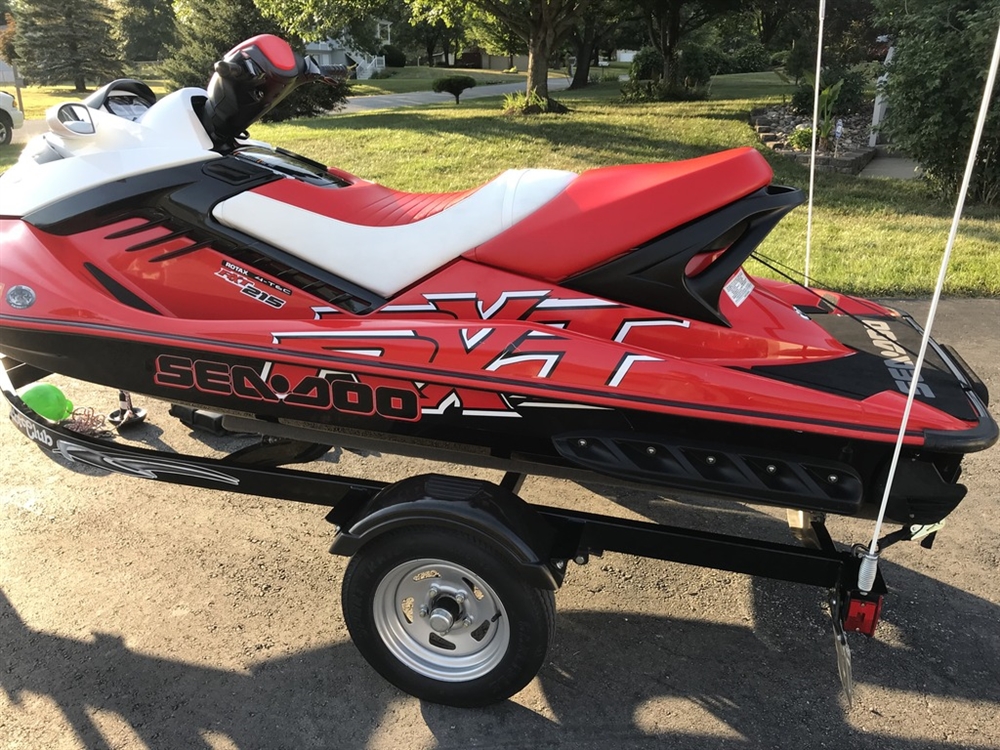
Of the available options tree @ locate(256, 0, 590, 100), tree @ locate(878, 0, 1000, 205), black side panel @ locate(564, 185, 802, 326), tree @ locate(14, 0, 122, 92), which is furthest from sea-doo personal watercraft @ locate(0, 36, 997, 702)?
tree @ locate(14, 0, 122, 92)

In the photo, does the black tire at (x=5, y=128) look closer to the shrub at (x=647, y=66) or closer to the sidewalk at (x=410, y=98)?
the sidewalk at (x=410, y=98)

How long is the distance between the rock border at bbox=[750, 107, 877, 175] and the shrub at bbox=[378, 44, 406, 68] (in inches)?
1650

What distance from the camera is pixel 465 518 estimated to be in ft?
7.63

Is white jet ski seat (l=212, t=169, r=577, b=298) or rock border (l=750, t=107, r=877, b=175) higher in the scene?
white jet ski seat (l=212, t=169, r=577, b=298)

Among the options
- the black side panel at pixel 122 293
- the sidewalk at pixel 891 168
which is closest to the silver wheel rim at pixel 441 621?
the black side panel at pixel 122 293

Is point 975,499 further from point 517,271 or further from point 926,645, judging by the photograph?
point 517,271

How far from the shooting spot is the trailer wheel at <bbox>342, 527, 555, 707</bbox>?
2.37 metres

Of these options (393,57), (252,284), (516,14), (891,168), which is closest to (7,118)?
(516,14)

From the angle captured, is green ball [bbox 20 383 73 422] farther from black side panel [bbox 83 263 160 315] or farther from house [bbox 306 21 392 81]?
house [bbox 306 21 392 81]

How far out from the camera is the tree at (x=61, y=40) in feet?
118

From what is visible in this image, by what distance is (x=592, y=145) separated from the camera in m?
13.4

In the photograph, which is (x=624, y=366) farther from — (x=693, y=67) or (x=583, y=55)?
(x=583, y=55)

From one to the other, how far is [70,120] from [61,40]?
41.4 m

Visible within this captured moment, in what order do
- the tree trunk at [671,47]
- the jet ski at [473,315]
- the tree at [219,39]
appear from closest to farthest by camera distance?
the jet ski at [473,315], the tree trunk at [671,47], the tree at [219,39]
